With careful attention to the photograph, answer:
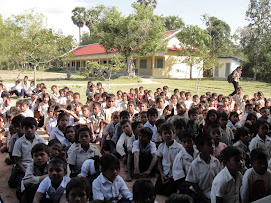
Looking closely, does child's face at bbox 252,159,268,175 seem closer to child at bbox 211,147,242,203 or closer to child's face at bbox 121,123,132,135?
child at bbox 211,147,242,203

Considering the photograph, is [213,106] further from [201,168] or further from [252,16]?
[252,16]

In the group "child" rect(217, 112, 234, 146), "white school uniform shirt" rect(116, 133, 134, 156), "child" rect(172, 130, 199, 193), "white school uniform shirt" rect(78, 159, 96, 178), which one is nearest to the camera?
"white school uniform shirt" rect(78, 159, 96, 178)

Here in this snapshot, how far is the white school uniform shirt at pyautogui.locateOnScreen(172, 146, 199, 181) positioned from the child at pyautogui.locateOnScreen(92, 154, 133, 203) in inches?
30.4

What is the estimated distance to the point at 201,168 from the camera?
9.00ft

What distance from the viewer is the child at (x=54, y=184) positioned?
2.51 metres

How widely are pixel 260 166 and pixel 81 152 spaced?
214 cm

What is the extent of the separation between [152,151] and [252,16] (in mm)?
28506

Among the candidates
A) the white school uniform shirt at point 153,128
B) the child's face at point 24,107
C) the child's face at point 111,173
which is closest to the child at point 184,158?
the child's face at point 111,173

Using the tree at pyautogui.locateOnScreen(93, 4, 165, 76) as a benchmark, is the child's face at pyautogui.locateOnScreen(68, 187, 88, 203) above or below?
below

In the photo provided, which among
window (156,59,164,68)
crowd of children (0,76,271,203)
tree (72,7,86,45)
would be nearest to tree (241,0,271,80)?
window (156,59,164,68)

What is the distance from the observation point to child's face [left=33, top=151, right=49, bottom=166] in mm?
2811

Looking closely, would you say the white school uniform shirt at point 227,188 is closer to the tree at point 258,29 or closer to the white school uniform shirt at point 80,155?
the white school uniform shirt at point 80,155

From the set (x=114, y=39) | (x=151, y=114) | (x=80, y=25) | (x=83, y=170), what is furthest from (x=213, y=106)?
(x=80, y=25)

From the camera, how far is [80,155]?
336 cm
